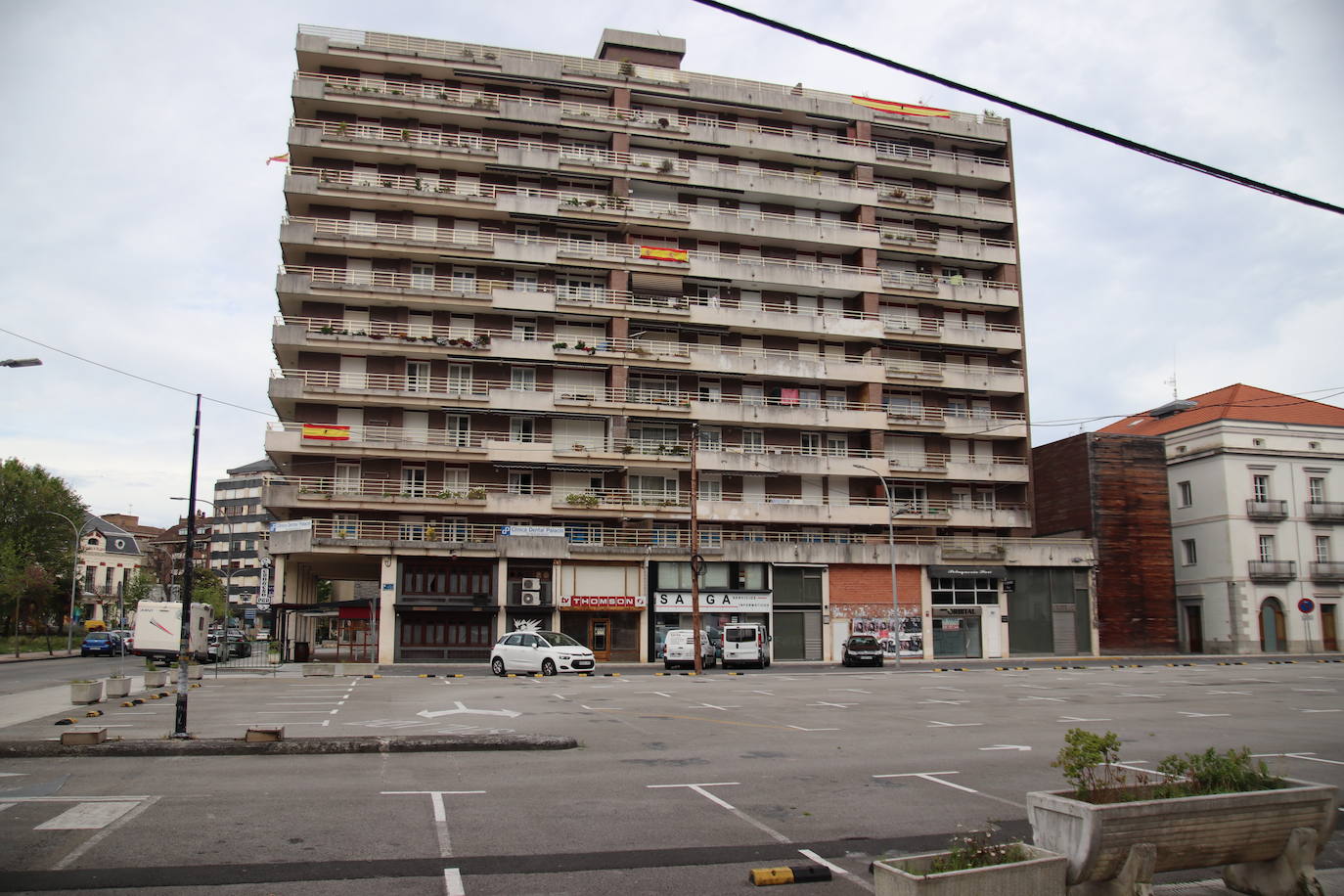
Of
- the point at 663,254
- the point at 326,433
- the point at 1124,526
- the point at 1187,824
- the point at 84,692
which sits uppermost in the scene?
the point at 663,254

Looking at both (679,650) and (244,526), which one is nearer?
(679,650)

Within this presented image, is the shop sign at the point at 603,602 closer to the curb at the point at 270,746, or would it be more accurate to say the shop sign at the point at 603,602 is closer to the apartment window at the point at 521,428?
the apartment window at the point at 521,428

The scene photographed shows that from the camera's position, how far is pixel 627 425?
1937 inches

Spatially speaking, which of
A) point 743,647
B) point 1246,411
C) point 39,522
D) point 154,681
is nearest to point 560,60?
point 743,647

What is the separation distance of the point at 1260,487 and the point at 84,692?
5810 centimetres

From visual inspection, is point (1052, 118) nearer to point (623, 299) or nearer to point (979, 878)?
point (979, 878)

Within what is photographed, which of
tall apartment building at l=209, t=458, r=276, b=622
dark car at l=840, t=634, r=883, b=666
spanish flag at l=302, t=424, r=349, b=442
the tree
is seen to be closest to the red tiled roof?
dark car at l=840, t=634, r=883, b=666

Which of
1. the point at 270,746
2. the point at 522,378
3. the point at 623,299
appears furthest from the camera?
the point at 623,299

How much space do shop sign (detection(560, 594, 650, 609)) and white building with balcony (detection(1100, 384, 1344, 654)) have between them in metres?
32.9

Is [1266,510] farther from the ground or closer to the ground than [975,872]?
farther from the ground

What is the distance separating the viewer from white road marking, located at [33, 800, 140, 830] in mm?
9344

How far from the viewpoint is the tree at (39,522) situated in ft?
256

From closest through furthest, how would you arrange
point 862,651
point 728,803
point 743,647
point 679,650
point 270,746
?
point 728,803 < point 270,746 < point 679,650 < point 743,647 < point 862,651

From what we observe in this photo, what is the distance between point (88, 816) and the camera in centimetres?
979
